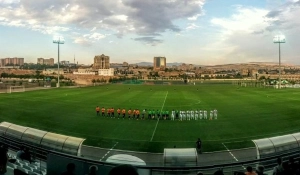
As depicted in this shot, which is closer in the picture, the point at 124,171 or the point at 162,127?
the point at 124,171

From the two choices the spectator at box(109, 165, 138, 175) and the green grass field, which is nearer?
the spectator at box(109, 165, 138, 175)

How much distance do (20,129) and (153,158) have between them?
24.0ft

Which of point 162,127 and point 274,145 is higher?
point 274,145

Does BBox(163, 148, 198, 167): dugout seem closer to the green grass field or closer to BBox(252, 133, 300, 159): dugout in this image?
BBox(252, 133, 300, 159): dugout

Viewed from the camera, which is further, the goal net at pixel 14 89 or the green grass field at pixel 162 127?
the goal net at pixel 14 89

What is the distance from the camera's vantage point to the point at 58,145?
42.5 ft

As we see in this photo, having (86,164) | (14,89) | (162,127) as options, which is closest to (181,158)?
(86,164)

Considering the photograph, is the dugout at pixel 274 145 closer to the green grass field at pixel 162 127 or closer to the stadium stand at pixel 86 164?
the stadium stand at pixel 86 164

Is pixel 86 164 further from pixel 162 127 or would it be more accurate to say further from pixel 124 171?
pixel 162 127

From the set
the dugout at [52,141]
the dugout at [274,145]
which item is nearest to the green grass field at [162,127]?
the dugout at [274,145]

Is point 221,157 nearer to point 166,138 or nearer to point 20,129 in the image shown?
point 166,138

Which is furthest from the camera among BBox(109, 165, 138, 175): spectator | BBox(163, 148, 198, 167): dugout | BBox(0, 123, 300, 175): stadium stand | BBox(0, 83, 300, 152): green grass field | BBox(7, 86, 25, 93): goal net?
BBox(7, 86, 25, 93): goal net

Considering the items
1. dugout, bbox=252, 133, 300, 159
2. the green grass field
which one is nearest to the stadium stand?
dugout, bbox=252, 133, 300, 159

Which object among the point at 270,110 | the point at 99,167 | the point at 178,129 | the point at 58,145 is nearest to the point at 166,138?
the point at 178,129
